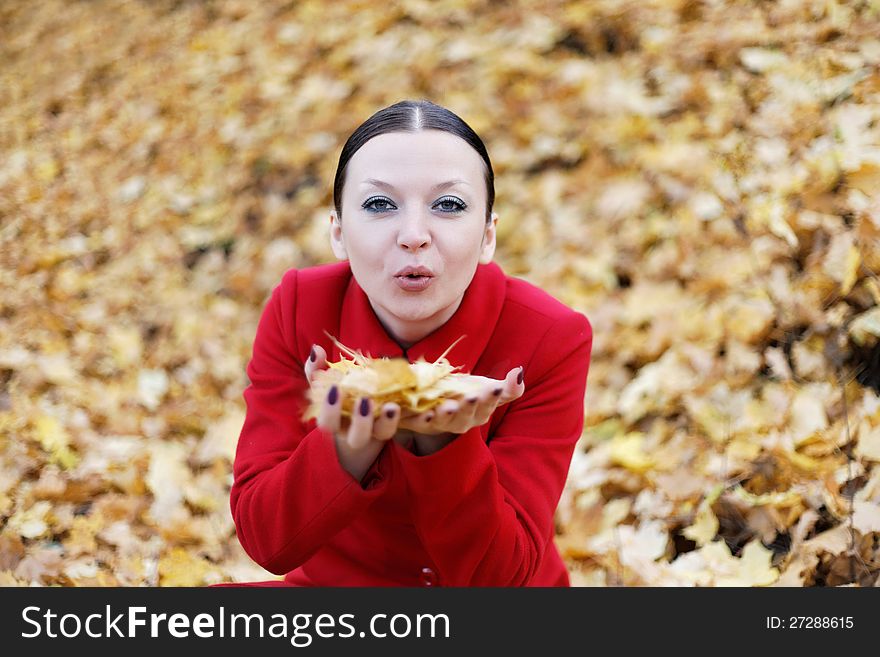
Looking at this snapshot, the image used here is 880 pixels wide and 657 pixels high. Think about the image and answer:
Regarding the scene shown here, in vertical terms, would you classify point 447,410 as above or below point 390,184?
below

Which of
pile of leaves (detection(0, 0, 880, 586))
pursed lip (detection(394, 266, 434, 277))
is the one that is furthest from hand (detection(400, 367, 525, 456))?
pile of leaves (detection(0, 0, 880, 586))

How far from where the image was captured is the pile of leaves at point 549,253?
7.25ft

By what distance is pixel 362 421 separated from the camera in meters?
1.09

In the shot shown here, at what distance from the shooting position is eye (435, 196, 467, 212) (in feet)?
4.40

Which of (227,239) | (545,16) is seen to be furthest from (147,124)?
(545,16)

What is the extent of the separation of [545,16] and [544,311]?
123 inches

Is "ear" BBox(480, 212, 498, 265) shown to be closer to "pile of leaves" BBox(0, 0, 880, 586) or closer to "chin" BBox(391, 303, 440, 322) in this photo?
"chin" BBox(391, 303, 440, 322)

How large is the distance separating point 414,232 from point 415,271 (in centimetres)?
6

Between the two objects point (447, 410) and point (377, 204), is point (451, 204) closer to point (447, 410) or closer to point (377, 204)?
point (377, 204)

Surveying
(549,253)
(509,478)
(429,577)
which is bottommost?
(429,577)

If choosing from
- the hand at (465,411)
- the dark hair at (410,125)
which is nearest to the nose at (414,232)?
the dark hair at (410,125)

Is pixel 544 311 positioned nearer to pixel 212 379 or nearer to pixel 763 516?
pixel 763 516

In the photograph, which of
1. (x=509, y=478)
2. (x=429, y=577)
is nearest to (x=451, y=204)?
(x=509, y=478)

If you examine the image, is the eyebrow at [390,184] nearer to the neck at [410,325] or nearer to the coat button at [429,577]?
the neck at [410,325]
